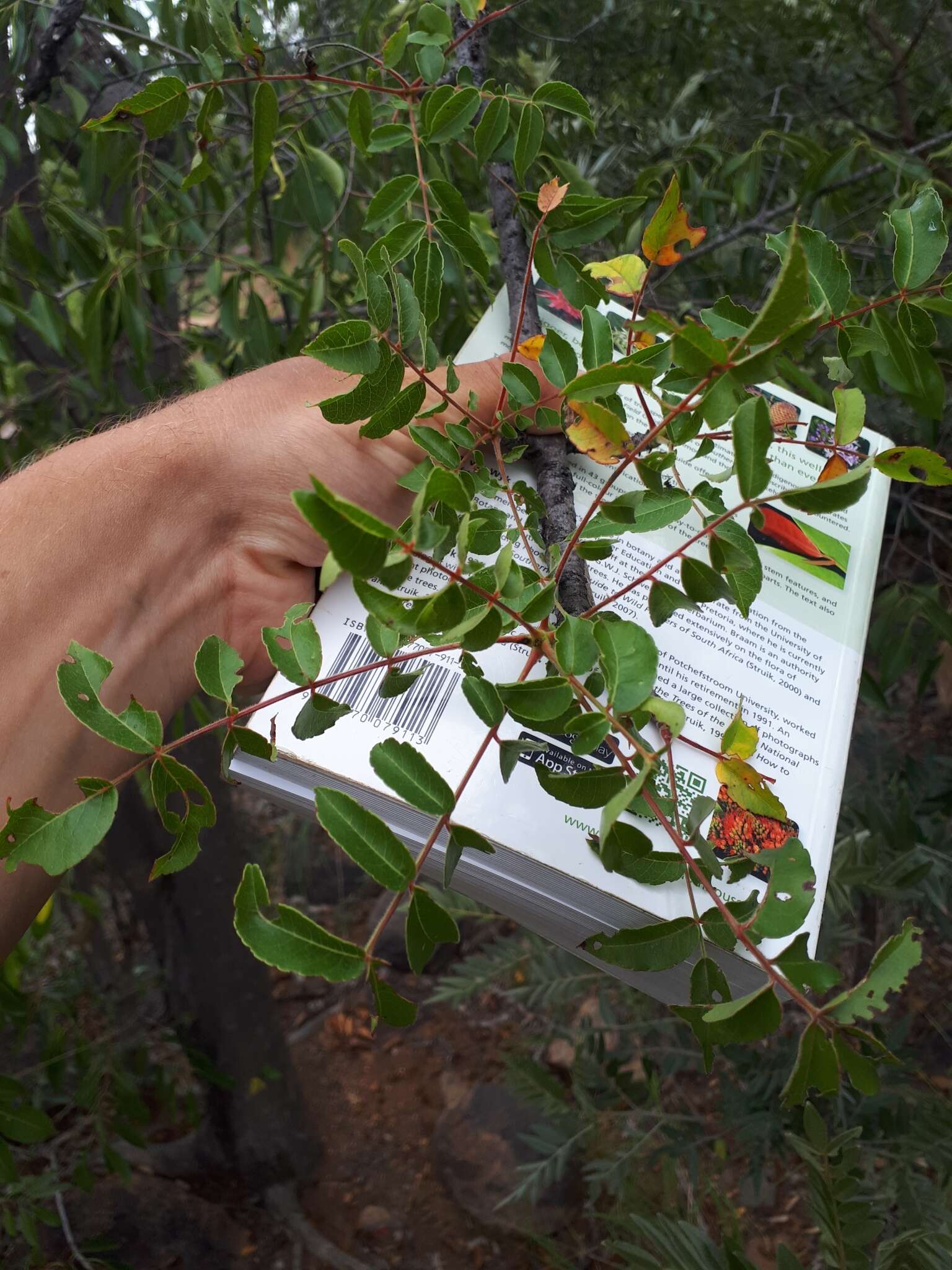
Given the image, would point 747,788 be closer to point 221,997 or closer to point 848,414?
point 848,414

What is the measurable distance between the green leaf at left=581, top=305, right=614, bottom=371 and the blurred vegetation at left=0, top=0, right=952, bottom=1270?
224 mm

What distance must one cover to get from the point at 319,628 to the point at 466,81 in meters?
0.52

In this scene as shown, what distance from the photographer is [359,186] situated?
5.14 feet

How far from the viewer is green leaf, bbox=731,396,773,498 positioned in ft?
1.39

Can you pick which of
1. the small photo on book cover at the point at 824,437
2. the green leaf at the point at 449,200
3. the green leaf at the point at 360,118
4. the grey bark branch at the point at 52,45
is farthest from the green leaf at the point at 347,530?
the grey bark branch at the point at 52,45

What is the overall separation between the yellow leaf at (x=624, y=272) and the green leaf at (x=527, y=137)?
94 mm

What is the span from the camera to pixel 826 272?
59 cm

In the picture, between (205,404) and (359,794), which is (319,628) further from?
(205,404)

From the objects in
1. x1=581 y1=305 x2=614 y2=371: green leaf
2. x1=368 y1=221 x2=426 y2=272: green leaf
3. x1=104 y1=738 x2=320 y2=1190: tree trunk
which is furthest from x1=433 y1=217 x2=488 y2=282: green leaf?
x1=104 y1=738 x2=320 y2=1190: tree trunk

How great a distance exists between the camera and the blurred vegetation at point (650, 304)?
114 cm

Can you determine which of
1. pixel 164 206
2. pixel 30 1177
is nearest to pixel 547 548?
pixel 164 206

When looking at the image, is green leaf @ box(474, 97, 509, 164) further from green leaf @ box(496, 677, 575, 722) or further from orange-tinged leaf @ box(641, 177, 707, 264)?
green leaf @ box(496, 677, 575, 722)

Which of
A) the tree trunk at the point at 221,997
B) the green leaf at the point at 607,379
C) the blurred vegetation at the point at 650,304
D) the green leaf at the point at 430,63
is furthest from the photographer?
the tree trunk at the point at 221,997

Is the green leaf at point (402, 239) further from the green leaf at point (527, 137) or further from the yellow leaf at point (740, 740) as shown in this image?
the yellow leaf at point (740, 740)
